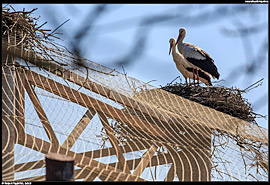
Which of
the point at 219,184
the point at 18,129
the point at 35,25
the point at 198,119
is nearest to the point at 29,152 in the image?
the point at 18,129

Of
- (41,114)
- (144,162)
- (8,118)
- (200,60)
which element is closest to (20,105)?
(8,118)

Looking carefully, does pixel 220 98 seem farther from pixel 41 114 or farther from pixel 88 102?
pixel 41 114

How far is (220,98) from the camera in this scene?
5535mm

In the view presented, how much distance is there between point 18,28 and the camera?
4.36m

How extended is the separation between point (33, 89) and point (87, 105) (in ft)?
1.43

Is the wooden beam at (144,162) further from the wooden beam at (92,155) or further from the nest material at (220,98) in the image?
the nest material at (220,98)

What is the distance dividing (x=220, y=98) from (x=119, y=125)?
1857mm

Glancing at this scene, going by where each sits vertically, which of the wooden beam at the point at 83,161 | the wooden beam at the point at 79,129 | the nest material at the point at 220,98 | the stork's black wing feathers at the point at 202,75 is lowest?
the wooden beam at the point at 83,161

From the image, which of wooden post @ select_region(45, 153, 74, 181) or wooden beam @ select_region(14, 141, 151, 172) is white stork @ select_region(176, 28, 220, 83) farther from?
wooden post @ select_region(45, 153, 74, 181)

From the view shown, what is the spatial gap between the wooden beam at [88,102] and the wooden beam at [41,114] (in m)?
0.07

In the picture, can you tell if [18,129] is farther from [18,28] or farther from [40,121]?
[18,28]

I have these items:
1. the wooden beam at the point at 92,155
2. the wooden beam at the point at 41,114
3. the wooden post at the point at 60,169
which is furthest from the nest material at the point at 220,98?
the wooden post at the point at 60,169

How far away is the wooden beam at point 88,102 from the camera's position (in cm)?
388

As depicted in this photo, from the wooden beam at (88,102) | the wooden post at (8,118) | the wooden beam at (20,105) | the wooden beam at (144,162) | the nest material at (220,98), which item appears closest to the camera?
the wooden post at (8,118)
